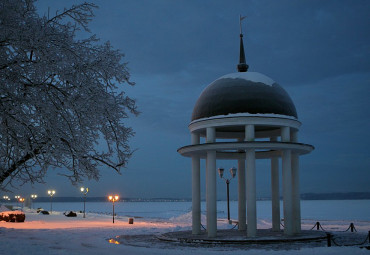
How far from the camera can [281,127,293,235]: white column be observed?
88.0 feet

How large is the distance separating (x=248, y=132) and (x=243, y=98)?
2.33 metres

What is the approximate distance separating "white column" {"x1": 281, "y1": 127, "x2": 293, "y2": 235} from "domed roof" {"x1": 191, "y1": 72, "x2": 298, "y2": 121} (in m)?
1.60

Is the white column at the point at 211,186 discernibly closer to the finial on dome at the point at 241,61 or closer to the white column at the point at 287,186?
the white column at the point at 287,186

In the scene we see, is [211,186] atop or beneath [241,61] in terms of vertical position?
beneath

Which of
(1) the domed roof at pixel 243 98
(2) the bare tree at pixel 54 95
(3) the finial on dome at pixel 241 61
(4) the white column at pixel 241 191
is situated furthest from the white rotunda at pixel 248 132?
(2) the bare tree at pixel 54 95

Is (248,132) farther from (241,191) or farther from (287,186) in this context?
(241,191)

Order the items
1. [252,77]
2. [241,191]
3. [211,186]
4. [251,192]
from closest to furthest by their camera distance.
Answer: [251,192], [211,186], [252,77], [241,191]

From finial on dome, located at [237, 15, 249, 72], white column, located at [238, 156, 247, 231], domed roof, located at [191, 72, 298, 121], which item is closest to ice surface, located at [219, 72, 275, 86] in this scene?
domed roof, located at [191, 72, 298, 121]

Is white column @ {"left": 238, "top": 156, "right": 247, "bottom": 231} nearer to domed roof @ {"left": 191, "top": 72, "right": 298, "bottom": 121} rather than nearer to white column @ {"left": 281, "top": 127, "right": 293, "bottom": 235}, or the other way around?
white column @ {"left": 281, "top": 127, "right": 293, "bottom": 235}

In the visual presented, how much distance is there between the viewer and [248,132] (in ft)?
87.0

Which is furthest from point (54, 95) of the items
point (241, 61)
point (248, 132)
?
point (241, 61)

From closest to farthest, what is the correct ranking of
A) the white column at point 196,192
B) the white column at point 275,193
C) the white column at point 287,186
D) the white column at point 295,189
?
the white column at point 287,186
the white column at point 295,189
the white column at point 196,192
the white column at point 275,193

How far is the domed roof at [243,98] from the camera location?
88.6 ft

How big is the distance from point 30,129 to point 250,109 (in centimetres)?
1797
